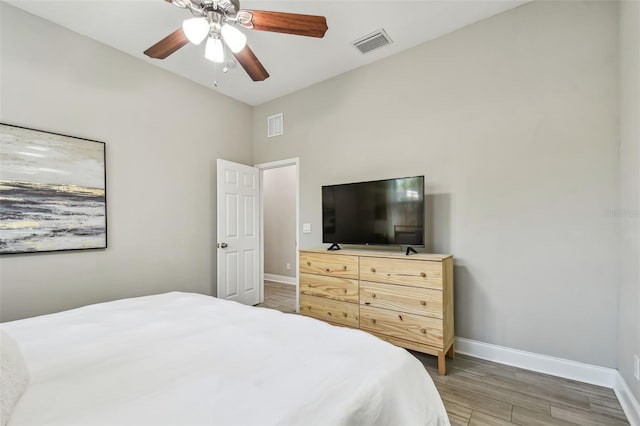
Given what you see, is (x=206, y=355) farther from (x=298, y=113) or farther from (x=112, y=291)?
(x=298, y=113)

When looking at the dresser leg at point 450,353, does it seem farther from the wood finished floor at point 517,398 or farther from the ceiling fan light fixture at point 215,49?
the ceiling fan light fixture at point 215,49

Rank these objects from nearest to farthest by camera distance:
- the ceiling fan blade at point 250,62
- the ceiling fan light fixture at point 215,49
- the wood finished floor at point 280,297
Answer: the ceiling fan light fixture at point 215,49, the ceiling fan blade at point 250,62, the wood finished floor at point 280,297

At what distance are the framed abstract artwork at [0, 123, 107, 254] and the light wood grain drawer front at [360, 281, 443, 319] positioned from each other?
8.58 ft

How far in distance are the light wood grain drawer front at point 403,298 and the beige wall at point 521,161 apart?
1.74 feet

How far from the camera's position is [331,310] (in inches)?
113

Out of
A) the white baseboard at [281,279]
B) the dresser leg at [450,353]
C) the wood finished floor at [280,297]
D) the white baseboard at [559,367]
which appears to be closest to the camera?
the white baseboard at [559,367]

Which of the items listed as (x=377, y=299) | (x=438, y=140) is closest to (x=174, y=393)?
(x=377, y=299)

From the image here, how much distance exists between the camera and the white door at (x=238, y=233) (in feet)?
12.1

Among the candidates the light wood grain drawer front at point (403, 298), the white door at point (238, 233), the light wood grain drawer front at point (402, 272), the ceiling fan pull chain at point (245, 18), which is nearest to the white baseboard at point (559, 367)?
the light wood grain drawer front at point (403, 298)

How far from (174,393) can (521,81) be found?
123 inches

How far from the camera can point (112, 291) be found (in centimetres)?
282

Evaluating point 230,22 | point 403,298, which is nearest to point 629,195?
point 403,298

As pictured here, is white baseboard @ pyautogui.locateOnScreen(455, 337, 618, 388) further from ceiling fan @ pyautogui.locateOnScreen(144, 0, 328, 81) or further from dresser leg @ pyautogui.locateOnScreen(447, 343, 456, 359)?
ceiling fan @ pyautogui.locateOnScreen(144, 0, 328, 81)

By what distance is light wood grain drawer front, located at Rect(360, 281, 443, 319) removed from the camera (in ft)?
7.48
